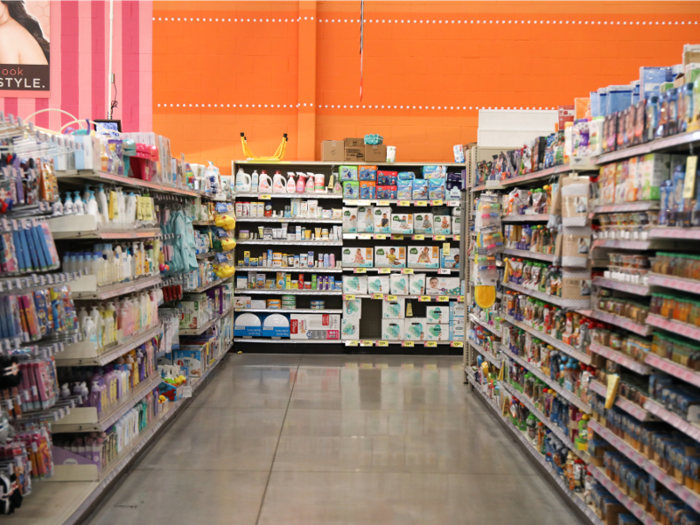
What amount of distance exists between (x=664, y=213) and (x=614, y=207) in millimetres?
457

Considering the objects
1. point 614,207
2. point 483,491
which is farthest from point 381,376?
point 614,207

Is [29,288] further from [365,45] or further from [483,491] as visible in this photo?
[365,45]

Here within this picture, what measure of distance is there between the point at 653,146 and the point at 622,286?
0.73 m

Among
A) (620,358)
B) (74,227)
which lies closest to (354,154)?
(74,227)

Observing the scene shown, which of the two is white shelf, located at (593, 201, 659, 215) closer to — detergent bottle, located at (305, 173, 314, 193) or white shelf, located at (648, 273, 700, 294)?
white shelf, located at (648, 273, 700, 294)

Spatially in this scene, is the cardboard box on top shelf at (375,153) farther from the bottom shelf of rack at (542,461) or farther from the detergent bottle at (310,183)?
the bottom shelf of rack at (542,461)

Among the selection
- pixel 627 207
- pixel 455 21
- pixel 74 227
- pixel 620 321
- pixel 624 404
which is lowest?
pixel 624 404

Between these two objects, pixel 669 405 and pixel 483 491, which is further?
pixel 483 491

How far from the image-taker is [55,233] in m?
3.61

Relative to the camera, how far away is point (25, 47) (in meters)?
8.65

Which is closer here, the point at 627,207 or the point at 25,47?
the point at 627,207

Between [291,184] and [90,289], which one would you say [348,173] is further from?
[90,289]

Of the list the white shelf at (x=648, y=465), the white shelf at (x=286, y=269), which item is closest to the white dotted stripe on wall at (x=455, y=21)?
the white shelf at (x=286, y=269)

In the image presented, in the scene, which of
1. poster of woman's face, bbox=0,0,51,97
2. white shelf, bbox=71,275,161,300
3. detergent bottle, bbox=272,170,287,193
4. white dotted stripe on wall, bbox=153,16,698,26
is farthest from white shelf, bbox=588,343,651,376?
poster of woman's face, bbox=0,0,51,97
